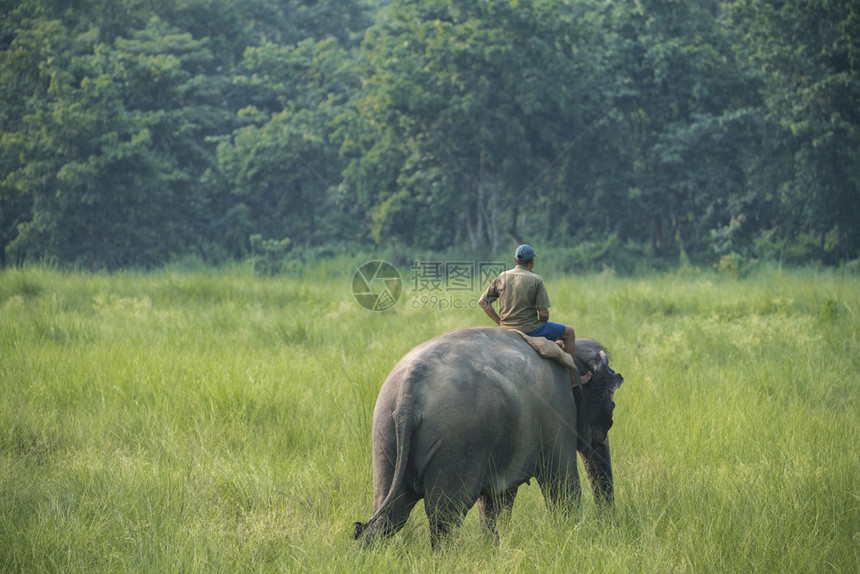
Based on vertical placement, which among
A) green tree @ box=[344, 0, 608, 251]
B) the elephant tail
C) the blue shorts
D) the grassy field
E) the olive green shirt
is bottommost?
the grassy field

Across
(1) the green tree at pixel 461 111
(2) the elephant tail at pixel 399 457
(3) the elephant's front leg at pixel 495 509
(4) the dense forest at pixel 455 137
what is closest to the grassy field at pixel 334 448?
(3) the elephant's front leg at pixel 495 509

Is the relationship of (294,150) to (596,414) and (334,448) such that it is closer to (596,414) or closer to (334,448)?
(334,448)

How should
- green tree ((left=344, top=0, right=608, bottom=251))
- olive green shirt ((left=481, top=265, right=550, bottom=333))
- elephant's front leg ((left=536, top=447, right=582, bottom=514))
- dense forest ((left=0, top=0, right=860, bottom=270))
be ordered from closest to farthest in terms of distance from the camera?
elephant's front leg ((left=536, top=447, right=582, bottom=514)), olive green shirt ((left=481, top=265, right=550, bottom=333)), dense forest ((left=0, top=0, right=860, bottom=270)), green tree ((left=344, top=0, right=608, bottom=251))

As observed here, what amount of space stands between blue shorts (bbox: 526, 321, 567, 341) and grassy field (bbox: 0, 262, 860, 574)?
38.7 inches

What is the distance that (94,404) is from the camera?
635 cm

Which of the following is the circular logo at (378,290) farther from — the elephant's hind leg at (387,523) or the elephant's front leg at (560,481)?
the elephant's hind leg at (387,523)

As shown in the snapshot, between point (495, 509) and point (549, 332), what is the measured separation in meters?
1.02

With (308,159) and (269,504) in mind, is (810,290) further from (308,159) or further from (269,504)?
(308,159)

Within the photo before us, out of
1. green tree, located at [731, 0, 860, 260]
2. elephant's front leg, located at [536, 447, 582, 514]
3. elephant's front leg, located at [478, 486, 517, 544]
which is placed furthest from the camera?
green tree, located at [731, 0, 860, 260]

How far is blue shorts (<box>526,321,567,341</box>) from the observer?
4387mm

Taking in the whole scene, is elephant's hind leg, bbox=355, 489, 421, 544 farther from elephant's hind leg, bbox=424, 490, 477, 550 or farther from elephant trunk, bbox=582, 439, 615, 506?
elephant trunk, bbox=582, 439, 615, 506

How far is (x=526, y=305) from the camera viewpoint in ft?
14.3

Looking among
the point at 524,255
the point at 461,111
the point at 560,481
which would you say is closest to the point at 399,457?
the point at 560,481

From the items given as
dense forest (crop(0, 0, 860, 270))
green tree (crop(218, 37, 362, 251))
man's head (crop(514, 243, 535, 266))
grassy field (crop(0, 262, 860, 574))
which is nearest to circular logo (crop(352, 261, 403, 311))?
grassy field (crop(0, 262, 860, 574))
